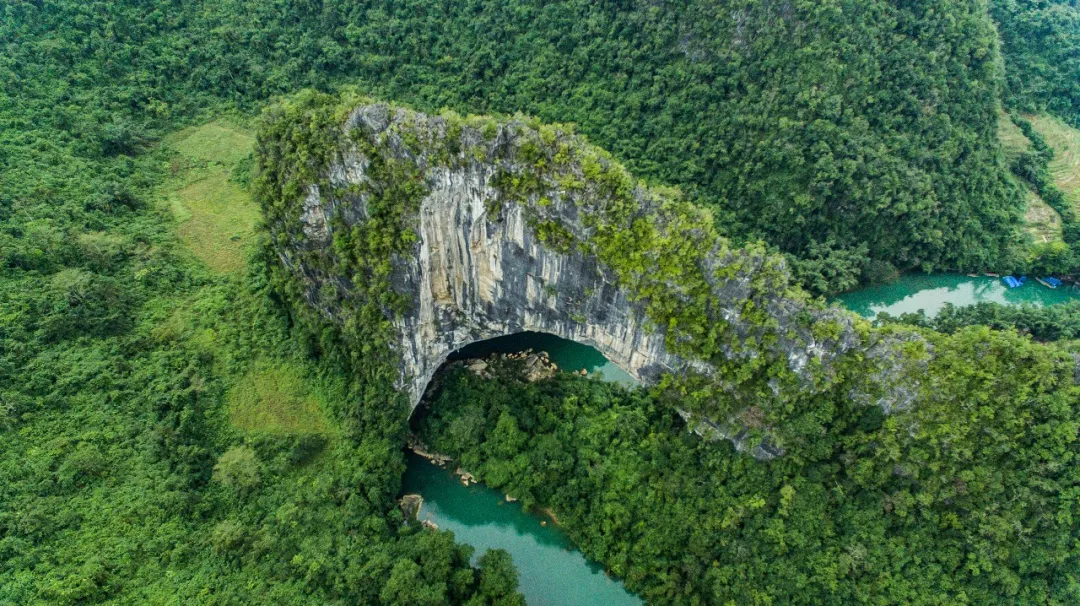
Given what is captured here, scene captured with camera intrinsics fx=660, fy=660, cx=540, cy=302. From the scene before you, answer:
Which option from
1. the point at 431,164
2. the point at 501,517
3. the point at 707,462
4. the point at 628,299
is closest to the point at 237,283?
the point at 431,164

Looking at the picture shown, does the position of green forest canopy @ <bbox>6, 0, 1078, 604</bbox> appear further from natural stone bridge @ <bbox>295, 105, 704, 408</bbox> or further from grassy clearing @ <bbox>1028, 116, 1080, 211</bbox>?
natural stone bridge @ <bbox>295, 105, 704, 408</bbox>

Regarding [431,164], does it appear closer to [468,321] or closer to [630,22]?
[468,321]

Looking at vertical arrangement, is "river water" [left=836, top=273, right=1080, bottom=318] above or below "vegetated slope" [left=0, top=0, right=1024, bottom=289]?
below

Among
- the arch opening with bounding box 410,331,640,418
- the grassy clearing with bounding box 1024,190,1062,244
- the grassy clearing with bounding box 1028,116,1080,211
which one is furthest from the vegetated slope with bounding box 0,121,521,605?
the grassy clearing with bounding box 1028,116,1080,211

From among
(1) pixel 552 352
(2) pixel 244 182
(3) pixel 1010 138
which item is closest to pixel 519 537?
(1) pixel 552 352

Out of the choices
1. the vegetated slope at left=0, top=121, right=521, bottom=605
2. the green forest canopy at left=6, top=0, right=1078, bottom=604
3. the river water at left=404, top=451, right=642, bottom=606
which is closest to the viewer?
the vegetated slope at left=0, top=121, right=521, bottom=605

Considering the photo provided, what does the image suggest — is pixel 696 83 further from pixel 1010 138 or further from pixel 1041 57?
pixel 1041 57
